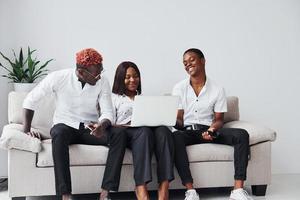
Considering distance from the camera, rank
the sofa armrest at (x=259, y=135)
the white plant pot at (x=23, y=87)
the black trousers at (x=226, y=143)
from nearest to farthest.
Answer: the black trousers at (x=226, y=143), the sofa armrest at (x=259, y=135), the white plant pot at (x=23, y=87)

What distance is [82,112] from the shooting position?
305 centimetres

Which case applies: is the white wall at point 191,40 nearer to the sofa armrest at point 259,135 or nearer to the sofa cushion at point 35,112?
the sofa cushion at point 35,112

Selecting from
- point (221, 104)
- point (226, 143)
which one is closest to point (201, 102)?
point (221, 104)

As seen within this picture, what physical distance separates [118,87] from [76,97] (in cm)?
36

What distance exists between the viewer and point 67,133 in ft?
9.29

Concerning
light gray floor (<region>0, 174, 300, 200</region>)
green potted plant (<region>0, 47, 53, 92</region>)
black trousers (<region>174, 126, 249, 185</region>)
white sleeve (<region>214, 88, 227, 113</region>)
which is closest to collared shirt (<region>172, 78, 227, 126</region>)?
white sleeve (<region>214, 88, 227, 113</region>)

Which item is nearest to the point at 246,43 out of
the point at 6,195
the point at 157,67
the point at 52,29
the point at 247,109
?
the point at 247,109

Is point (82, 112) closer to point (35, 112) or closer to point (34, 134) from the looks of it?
point (34, 134)

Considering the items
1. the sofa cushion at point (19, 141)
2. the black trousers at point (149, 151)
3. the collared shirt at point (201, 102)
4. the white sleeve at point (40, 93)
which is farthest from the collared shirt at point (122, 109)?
the sofa cushion at point (19, 141)

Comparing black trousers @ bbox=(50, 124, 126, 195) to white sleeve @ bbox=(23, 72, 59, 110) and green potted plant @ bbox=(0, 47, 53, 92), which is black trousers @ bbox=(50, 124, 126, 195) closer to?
white sleeve @ bbox=(23, 72, 59, 110)

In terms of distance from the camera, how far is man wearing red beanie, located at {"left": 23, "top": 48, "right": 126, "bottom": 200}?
279 centimetres

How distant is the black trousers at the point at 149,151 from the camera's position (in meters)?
2.79

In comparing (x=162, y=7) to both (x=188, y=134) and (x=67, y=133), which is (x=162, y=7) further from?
(x=67, y=133)

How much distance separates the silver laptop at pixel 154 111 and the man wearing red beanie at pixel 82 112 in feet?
0.55
